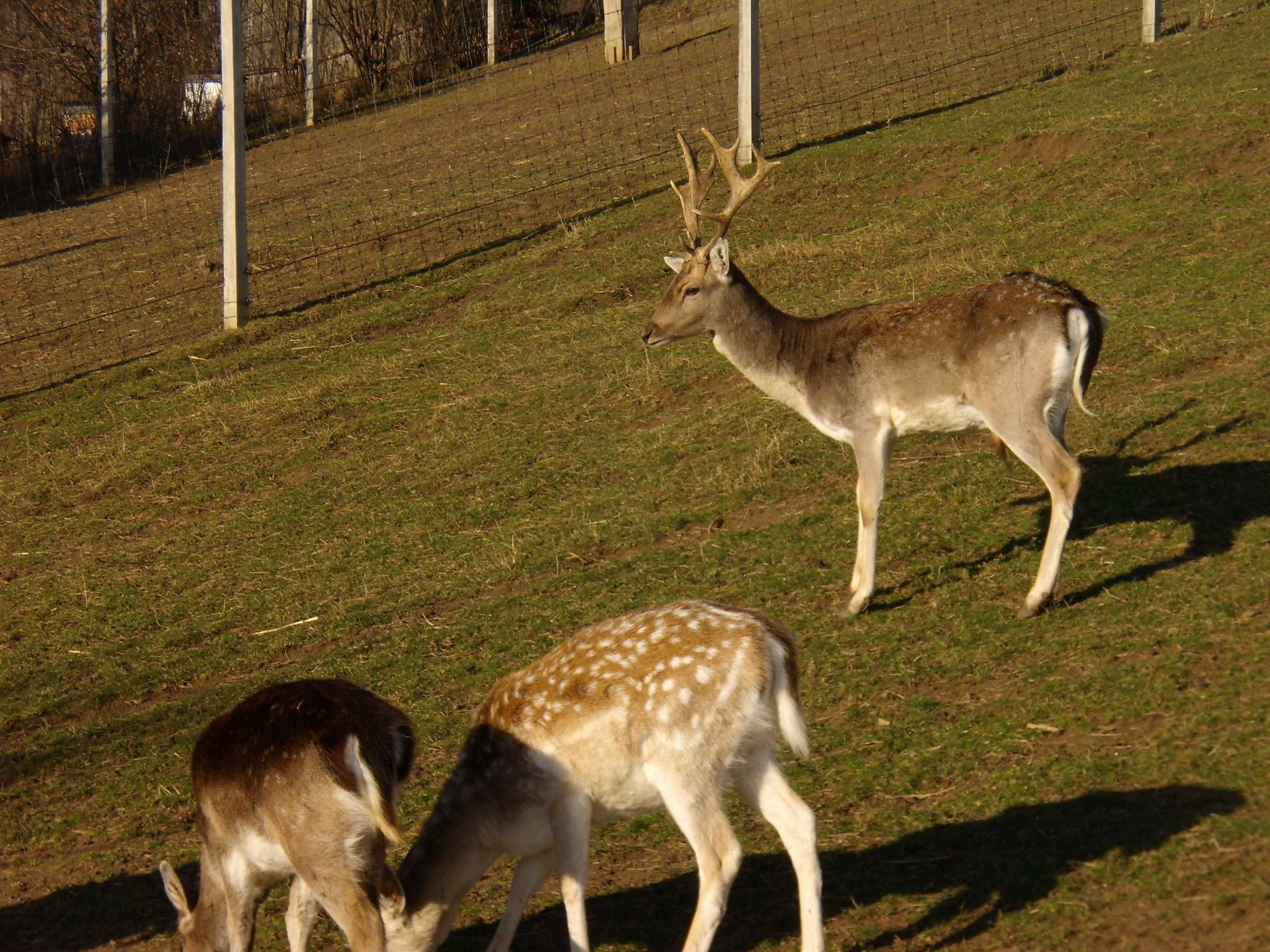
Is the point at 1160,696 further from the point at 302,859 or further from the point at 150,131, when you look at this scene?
the point at 150,131

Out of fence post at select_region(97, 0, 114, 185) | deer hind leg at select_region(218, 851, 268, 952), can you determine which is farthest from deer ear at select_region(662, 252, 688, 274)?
fence post at select_region(97, 0, 114, 185)

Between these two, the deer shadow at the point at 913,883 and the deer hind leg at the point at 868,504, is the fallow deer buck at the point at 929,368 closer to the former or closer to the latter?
the deer hind leg at the point at 868,504

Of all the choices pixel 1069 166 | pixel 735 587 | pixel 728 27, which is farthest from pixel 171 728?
pixel 728 27

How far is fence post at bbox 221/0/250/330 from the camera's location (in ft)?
45.8

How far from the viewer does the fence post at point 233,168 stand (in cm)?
1395

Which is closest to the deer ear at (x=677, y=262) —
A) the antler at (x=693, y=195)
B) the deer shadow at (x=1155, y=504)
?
the antler at (x=693, y=195)

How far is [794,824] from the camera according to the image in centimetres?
494

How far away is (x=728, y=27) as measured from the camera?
873 inches

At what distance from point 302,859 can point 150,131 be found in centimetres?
2034

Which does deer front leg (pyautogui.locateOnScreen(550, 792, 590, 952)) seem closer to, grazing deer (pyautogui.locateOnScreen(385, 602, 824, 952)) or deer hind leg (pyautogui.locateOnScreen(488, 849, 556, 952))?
grazing deer (pyautogui.locateOnScreen(385, 602, 824, 952))

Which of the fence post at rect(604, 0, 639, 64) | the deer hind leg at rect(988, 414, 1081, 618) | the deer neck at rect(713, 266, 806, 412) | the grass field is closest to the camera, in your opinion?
the grass field

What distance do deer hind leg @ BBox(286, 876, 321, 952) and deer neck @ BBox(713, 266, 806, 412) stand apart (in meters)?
4.12

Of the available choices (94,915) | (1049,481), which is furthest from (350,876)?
(1049,481)

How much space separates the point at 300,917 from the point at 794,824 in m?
1.76
